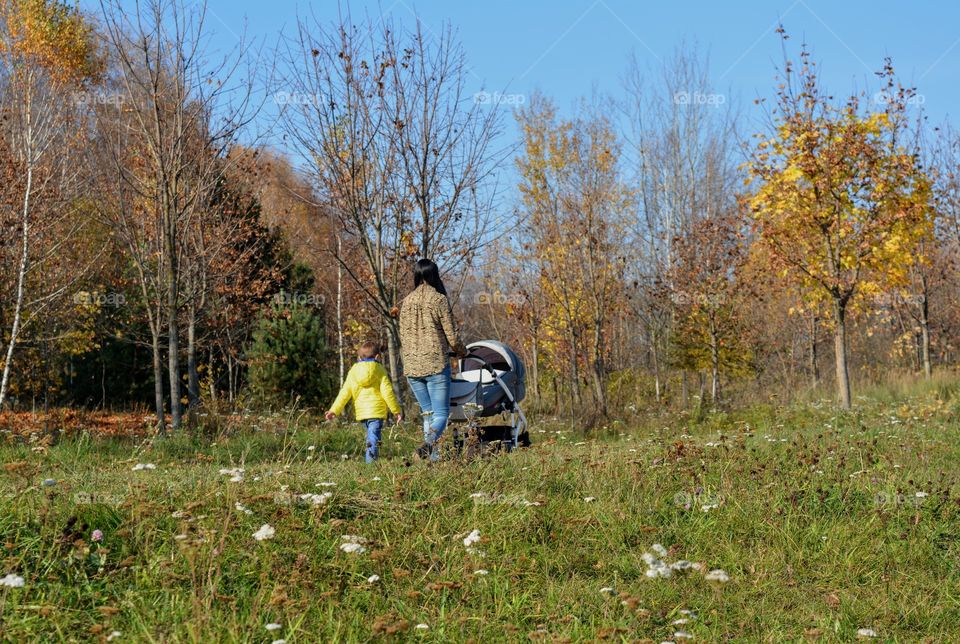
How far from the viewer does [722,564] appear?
4.76 metres

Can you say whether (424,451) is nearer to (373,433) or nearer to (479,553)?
(373,433)

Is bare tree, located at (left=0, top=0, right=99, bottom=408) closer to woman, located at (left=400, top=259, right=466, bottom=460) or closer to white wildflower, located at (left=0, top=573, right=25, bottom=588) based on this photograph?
woman, located at (left=400, top=259, right=466, bottom=460)

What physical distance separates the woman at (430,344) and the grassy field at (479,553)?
154cm

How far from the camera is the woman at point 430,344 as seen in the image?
7.77m

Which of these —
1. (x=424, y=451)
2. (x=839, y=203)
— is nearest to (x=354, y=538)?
(x=424, y=451)

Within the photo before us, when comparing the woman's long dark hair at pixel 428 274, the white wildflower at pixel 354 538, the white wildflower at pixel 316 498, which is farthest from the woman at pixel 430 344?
the white wildflower at pixel 354 538

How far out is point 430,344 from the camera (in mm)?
7770

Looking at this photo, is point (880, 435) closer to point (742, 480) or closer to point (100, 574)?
point (742, 480)

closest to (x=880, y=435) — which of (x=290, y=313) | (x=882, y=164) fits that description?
(x=882, y=164)

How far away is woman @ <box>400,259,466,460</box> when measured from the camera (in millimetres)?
7770

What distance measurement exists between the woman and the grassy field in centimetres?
154

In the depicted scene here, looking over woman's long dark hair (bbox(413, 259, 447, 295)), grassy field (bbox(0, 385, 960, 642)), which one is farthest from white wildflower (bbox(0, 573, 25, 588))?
woman's long dark hair (bbox(413, 259, 447, 295))

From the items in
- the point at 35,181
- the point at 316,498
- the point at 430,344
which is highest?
the point at 35,181

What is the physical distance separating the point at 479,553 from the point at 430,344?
3.51 metres
